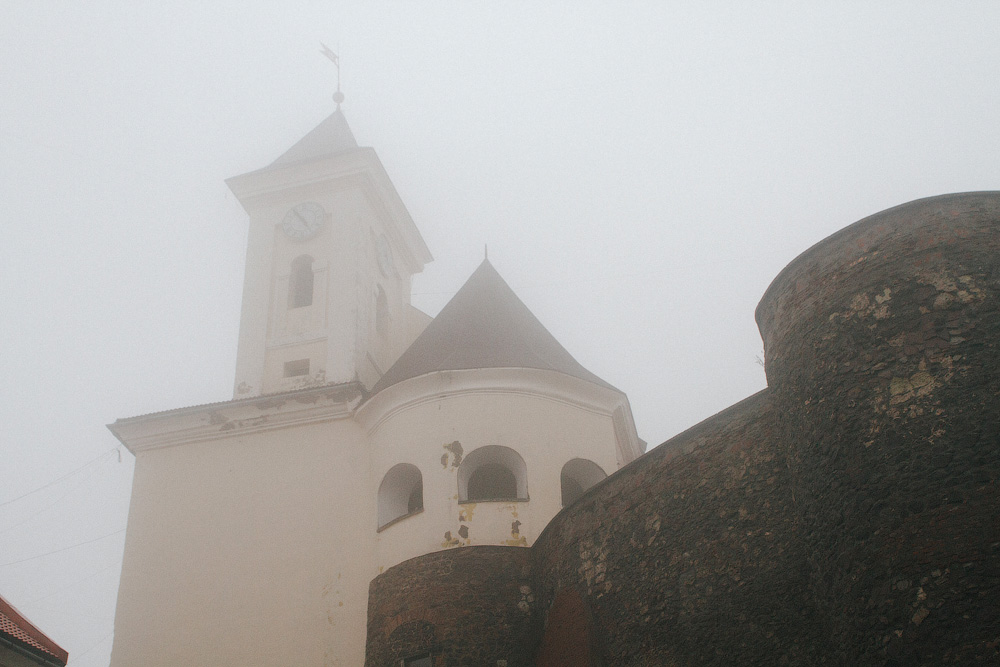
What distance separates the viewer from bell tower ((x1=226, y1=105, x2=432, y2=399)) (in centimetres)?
2031

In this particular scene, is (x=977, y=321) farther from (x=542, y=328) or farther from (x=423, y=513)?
(x=542, y=328)

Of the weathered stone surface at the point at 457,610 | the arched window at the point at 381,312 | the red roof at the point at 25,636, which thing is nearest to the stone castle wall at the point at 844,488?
the weathered stone surface at the point at 457,610

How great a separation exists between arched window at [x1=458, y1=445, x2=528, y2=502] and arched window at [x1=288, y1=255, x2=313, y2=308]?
282 inches

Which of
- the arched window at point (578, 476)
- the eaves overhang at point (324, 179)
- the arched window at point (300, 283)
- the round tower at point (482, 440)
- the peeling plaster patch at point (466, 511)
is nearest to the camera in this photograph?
the peeling plaster patch at point (466, 511)

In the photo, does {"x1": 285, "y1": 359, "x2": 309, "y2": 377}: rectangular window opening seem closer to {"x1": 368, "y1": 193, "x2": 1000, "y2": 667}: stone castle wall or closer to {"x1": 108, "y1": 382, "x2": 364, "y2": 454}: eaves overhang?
{"x1": 108, "y1": 382, "x2": 364, "y2": 454}: eaves overhang

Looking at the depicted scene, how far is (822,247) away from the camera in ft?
31.2

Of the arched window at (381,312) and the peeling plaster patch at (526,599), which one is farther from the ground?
the arched window at (381,312)

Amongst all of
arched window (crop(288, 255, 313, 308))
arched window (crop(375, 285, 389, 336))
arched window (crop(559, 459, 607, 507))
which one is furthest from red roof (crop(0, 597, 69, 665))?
arched window (crop(375, 285, 389, 336))

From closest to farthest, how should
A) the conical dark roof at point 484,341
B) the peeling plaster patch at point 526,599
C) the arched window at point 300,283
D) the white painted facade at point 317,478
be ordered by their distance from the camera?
the peeling plaster patch at point 526,599, the white painted facade at point 317,478, the conical dark roof at point 484,341, the arched window at point 300,283

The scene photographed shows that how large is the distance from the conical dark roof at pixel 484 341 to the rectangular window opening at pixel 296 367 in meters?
2.82

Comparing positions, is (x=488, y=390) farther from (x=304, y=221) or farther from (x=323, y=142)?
(x=323, y=142)

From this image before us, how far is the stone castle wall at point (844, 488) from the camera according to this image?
7.41 m

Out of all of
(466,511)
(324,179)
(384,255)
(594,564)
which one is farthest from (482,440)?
(324,179)

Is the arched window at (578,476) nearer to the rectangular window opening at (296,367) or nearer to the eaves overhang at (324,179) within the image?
the rectangular window opening at (296,367)
